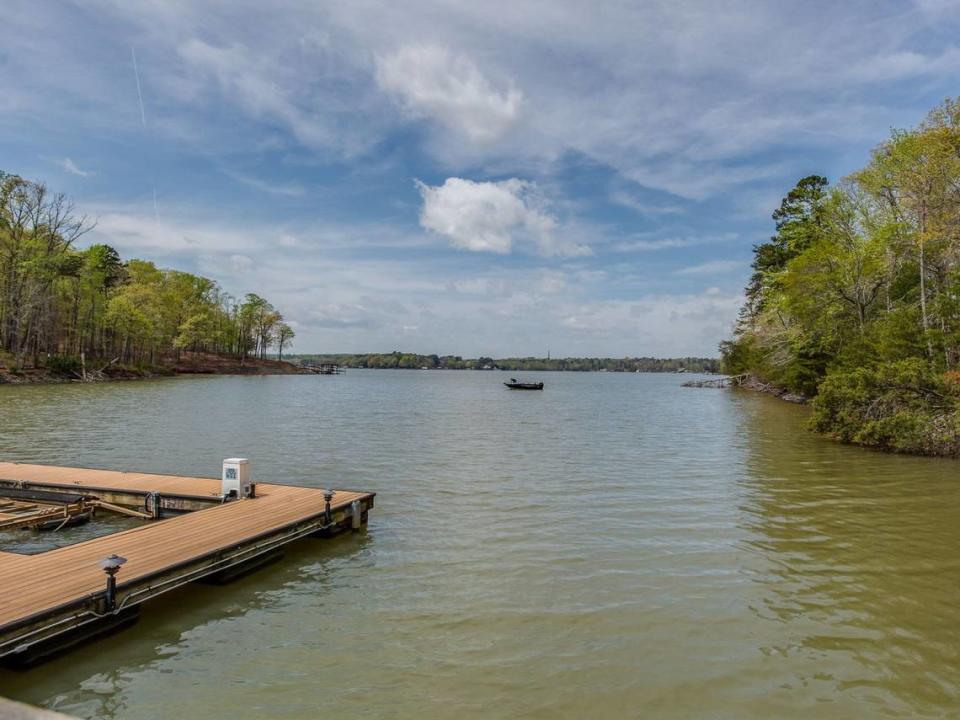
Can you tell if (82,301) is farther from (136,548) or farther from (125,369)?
(136,548)

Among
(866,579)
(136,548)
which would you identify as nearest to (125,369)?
(136,548)

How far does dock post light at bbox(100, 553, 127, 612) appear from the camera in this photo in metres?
6.37

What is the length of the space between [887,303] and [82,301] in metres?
79.7

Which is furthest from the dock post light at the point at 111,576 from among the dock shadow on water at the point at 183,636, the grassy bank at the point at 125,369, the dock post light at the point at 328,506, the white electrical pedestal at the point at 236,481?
the grassy bank at the point at 125,369

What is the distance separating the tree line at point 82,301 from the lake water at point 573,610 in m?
52.1

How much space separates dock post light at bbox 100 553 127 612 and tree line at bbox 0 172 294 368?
62.4m

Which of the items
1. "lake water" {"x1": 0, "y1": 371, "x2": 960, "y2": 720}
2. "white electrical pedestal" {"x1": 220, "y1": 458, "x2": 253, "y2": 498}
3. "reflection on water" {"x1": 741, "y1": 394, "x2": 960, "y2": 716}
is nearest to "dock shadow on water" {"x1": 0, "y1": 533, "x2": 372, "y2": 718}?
"lake water" {"x1": 0, "y1": 371, "x2": 960, "y2": 720}

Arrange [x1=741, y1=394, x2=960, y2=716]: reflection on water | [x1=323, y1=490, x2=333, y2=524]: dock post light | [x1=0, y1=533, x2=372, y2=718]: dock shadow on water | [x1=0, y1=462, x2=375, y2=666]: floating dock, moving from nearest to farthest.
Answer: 1. [x1=0, y1=533, x2=372, y2=718]: dock shadow on water
2. [x1=741, y1=394, x2=960, y2=716]: reflection on water
3. [x1=0, y1=462, x2=375, y2=666]: floating dock
4. [x1=323, y1=490, x2=333, y2=524]: dock post light

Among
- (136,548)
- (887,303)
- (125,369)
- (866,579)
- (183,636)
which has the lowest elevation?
(183,636)

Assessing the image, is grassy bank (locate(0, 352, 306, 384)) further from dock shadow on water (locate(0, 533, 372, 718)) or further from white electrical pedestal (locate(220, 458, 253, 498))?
dock shadow on water (locate(0, 533, 372, 718))

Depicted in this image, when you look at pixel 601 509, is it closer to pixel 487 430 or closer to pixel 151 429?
pixel 487 430

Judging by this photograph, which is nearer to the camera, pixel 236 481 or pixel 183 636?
pixel 183 636

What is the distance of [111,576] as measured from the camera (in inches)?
254

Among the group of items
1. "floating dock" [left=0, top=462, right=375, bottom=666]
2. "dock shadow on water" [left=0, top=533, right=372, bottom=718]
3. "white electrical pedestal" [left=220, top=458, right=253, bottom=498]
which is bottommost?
"dock shadow on water" [left=0, top=533, right=372, bottom=718]
